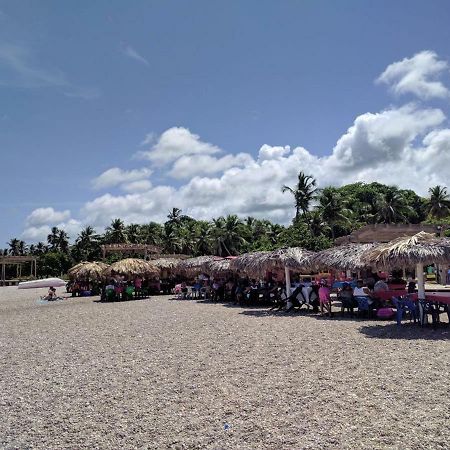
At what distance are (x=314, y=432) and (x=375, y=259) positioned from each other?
7921 millimetres

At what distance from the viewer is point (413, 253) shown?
11.3 m

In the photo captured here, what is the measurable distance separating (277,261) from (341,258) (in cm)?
226

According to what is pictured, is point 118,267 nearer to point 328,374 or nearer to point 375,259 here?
point 375,259

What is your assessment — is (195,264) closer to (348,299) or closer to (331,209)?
(348,299)

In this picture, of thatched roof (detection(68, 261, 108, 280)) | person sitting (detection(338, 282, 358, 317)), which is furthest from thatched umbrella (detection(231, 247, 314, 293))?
thatched roof (detection(68, 261, 108, 280))

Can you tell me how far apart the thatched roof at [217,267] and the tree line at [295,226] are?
14.4 m

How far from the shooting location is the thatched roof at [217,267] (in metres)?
23.5

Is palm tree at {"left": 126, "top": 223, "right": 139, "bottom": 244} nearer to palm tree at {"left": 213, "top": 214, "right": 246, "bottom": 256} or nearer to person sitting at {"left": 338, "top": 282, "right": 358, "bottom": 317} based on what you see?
palm tree at {"left": 213, "top": 214, "right": 246, "bottom": 256}

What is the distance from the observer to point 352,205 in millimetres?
64812

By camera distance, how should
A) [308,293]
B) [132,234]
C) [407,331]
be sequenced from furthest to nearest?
[132,234] < [308,293] < [407,331]

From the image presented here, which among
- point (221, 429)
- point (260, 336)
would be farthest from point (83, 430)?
point (260, 336)

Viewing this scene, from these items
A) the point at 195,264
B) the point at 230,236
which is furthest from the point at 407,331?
the point at 230,236

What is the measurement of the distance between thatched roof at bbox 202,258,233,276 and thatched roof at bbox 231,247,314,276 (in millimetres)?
5132

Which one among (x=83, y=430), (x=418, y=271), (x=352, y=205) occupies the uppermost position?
(x=352, y=205)
